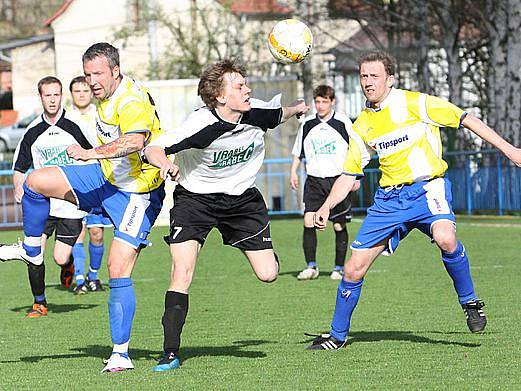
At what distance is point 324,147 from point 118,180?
5.79m

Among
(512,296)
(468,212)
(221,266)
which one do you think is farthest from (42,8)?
(512,296)

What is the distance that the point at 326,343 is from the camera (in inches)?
298

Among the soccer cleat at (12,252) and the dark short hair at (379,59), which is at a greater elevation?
the dark short hair at (379,59)

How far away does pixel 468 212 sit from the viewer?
2320 centimetres

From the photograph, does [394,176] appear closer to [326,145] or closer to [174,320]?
[174,320]

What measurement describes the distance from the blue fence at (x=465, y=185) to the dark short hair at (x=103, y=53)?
15.6 metres

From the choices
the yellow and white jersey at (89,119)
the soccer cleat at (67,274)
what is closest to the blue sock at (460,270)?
the yellow and white jersey at (89,119)

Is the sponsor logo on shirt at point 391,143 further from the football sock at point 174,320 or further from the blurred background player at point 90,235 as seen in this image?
the blurred background player at point 90,235

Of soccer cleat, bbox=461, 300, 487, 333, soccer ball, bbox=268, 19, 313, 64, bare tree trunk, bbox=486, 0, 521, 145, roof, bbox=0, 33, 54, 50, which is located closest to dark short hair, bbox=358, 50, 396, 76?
soccer ball, bbox=268, 19, 313, 64

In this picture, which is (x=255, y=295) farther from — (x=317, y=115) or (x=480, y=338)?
(x=480, y=338)

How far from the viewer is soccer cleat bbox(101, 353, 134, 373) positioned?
6.88 metres

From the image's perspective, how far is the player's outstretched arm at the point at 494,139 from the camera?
702 centimetres

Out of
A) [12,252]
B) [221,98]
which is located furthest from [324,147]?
[221,98]

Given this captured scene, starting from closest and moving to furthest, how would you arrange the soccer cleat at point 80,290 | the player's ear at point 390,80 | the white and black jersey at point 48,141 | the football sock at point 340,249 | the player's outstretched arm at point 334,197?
the player's outstretched arm at point 334,197 < the player's ear at point 390,80 < the white and black jersey at point 48,141 < the soccer cleat at point 80,290 < the football sock at point 340,249
